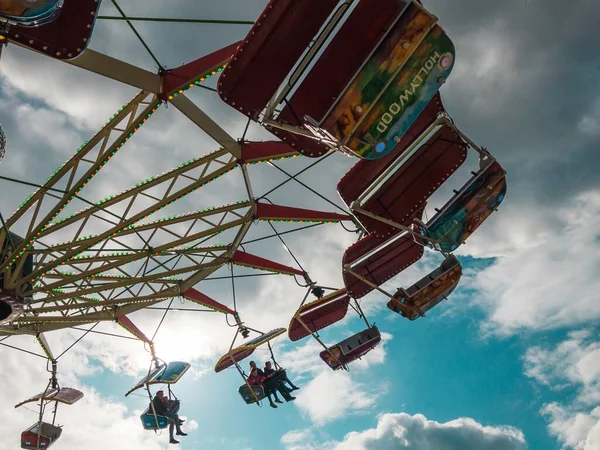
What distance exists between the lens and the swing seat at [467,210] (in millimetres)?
9727

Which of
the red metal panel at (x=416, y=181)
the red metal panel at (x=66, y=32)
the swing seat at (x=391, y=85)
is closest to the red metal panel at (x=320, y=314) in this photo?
the red metal panel at (x=416, y=181)

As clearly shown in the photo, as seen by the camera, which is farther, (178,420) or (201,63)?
(178,420)

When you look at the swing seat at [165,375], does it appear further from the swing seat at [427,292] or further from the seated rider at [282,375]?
the swing seat at [427,292]

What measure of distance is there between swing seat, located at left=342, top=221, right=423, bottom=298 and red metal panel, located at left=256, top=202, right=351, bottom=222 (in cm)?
99

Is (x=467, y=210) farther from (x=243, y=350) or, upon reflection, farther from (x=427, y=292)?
(x=243, y=350)

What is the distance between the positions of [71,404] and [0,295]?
21.1ft

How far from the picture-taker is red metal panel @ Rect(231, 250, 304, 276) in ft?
52.0

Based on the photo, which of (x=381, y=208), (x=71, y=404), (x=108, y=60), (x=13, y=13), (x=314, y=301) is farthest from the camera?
(x=71, y=404)

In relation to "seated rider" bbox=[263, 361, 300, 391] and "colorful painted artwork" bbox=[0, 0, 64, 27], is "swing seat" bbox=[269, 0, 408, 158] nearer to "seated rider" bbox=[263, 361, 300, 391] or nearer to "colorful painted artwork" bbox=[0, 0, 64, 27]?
"colorful painted artwork" bbox=[0, 0, 64, 27]

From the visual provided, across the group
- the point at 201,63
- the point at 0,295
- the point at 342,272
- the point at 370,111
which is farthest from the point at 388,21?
the point at 0,295

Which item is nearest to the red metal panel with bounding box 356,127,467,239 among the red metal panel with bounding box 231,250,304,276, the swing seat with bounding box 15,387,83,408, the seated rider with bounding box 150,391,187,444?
the red metal panel with bounding box 231,250,304,276

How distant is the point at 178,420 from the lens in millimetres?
16281

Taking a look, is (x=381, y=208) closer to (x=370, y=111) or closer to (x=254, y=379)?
(x=370, y=111)

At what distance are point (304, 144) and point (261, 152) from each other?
3408mm
